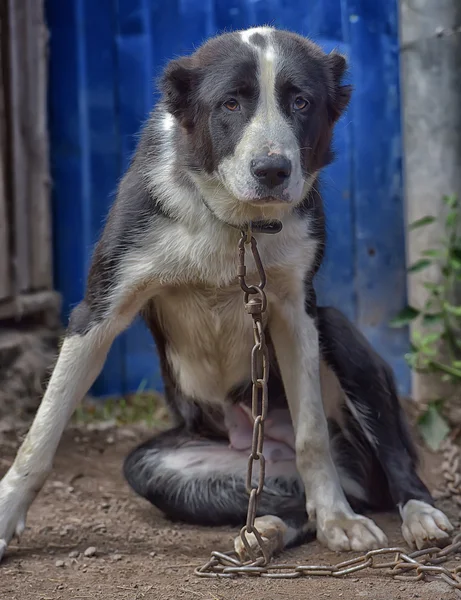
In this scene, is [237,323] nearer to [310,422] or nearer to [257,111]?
[310,422]

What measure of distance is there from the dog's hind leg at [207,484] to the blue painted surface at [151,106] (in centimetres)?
150

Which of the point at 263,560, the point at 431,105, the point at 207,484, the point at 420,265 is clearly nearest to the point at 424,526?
the point at 263,560

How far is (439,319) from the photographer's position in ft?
14.7

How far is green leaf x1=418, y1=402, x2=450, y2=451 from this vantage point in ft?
13.9

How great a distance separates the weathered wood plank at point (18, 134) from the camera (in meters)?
4.65

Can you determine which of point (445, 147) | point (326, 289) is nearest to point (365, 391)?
point (326, 289)

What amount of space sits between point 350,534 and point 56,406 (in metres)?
0.99

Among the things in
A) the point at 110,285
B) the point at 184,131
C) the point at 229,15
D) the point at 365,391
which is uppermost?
the point at 229,15

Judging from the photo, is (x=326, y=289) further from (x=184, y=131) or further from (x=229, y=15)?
(x=184, y=131)

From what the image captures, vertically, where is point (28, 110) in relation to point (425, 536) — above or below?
above

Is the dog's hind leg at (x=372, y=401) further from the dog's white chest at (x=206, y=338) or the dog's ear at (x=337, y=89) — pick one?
the dog's ear at (x=337, y=89)

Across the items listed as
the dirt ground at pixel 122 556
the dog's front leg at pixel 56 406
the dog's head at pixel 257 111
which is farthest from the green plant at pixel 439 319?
the dog's front leg at pixel 56 406

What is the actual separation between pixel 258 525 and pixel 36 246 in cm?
248

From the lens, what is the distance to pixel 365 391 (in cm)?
331
